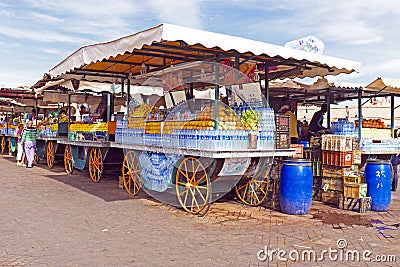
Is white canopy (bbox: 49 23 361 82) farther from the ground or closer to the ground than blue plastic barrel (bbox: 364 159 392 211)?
farther from the ground

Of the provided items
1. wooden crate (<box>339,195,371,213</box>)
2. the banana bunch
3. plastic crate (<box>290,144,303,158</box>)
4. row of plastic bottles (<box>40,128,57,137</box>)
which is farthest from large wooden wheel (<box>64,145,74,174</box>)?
wooden crate (<box>339,195,371,213</box>)

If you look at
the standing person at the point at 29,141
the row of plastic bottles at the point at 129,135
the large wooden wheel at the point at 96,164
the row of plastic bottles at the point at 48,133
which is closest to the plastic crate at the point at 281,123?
the row of plastic bottles at the point at 129,135

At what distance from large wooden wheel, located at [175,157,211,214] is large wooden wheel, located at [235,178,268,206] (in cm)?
105

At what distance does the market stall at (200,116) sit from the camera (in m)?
5.68

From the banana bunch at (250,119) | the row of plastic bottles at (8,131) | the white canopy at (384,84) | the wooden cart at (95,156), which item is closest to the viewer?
the banana bunch at (250,119)

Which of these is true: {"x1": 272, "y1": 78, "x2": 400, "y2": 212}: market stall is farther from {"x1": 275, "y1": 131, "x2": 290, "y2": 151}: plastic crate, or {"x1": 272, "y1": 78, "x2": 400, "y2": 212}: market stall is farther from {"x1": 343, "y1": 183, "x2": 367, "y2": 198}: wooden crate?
{"x1": 275, "y1": 131, "x2": 290, "y2": 151}: plastic crate

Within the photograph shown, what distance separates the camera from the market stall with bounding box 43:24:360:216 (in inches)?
224

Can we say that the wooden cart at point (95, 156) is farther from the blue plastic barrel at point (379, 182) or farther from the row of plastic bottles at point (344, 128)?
the blue plastic barrel at point (379, 182)

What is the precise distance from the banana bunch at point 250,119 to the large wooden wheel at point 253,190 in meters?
1.59

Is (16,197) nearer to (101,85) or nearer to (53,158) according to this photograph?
(101,85)

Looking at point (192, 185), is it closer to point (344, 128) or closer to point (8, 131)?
point (344, 128)

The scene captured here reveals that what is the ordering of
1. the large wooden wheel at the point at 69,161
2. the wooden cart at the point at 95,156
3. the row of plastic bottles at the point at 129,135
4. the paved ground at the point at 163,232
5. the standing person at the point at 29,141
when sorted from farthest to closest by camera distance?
the standing person at the point at 29,141 → the large wooden wheel at the point at 69,161 → the wooden cart at the point at 95,156 → the row of plastic bottles at the point at 129,135 → the paved ground at the point at 163,232

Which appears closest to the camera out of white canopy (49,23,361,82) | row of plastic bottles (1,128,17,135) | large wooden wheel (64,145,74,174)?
white canopy (49,23,361,82)

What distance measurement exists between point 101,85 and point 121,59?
297 cm
